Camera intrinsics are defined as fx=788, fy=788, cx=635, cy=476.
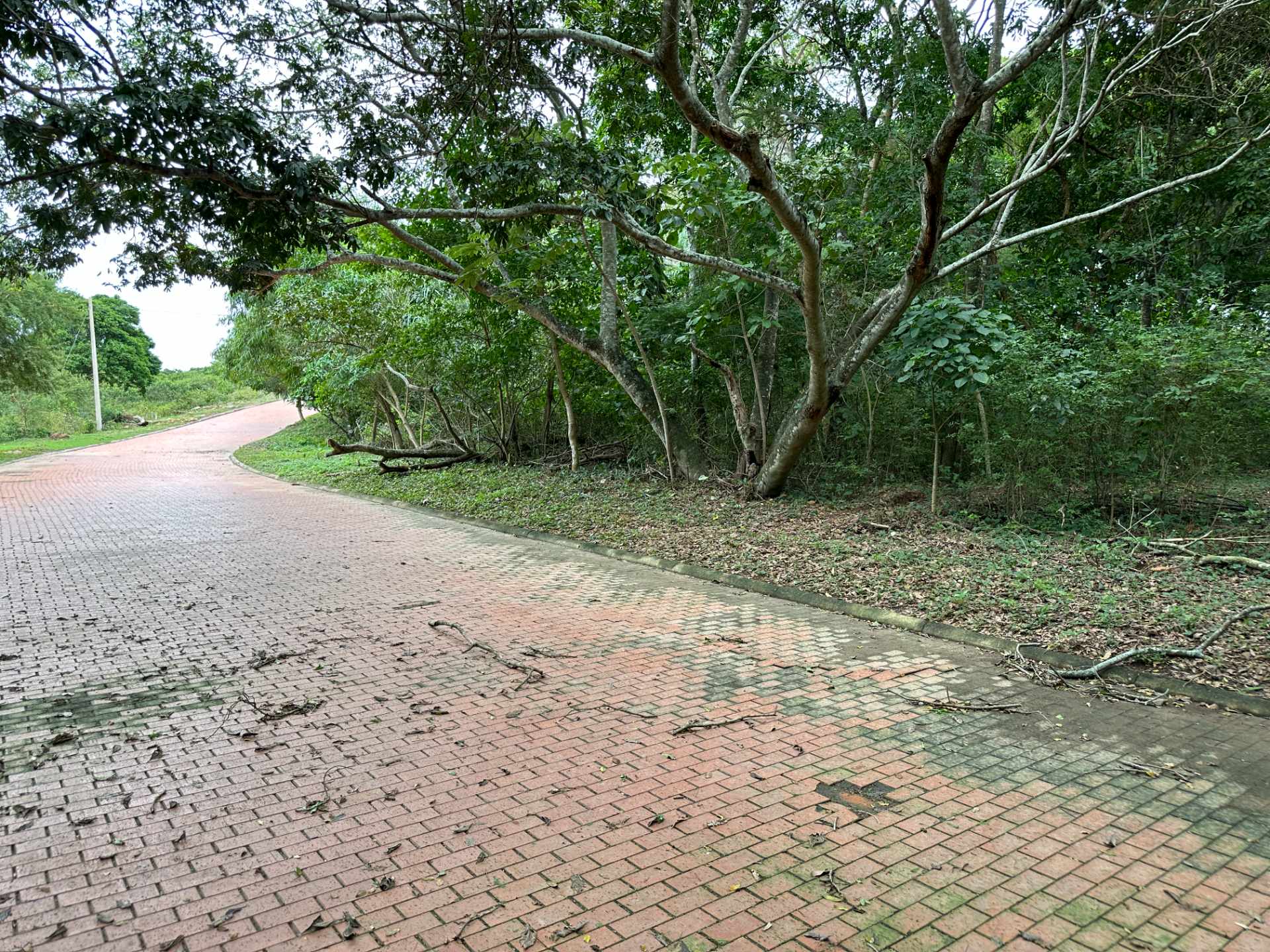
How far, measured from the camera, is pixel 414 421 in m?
26.4

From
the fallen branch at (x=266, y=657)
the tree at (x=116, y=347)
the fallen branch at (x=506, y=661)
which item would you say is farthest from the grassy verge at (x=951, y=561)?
the tree at (x=116, y=347)

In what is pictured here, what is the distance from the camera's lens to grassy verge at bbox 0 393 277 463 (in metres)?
28.1

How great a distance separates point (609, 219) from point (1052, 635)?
232 inches

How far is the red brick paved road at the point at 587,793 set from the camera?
265cm

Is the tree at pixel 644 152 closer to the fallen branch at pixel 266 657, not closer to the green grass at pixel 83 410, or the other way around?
the fallen branch at pixel 266 657

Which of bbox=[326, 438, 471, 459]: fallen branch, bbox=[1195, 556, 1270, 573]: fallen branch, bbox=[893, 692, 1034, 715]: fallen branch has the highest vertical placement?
bbox=[326, 438, 471, 459]: fallen branch

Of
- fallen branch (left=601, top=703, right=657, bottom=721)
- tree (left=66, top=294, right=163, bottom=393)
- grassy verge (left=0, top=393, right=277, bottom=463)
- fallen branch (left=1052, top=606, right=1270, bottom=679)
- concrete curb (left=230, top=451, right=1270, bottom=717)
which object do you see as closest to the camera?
fallen branch (left=601, top=703, right=657, bottom=721)

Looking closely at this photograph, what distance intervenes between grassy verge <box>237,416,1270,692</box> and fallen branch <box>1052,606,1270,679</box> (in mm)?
73

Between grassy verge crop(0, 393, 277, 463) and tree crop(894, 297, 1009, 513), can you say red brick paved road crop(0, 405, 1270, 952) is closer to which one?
tree crop(894, 297, 1009, 513)

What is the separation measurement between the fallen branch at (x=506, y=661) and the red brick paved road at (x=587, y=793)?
0.05 meters

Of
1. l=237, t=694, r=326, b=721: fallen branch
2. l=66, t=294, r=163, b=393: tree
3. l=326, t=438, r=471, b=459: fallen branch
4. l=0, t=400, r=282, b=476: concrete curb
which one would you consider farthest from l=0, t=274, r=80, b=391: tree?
l=237, t=694, r=326, b=721: fallen branch

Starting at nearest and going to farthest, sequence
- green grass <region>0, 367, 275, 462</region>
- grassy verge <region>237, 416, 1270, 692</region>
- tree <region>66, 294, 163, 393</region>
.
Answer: grassy verge <region>237, 416, 1270, 692</region>, green grass <region>0, 367, 275, 462</region>, tree <region>66, 294, 163, 393</region>

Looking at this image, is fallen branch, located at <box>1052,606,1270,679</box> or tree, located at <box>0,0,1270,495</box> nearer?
fallen branch, located at <box>1052,606,1270,679</box>

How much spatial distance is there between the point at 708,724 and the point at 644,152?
39.1 feet
